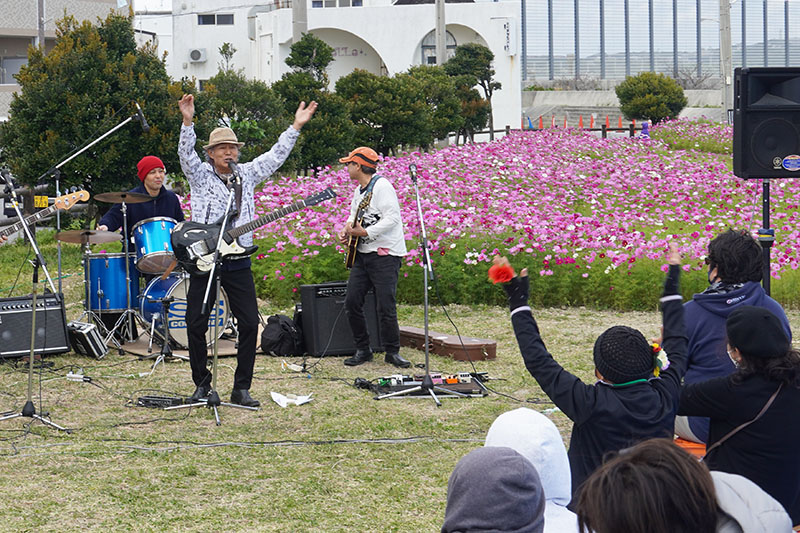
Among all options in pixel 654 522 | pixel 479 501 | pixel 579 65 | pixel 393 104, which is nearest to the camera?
pixel 654 522

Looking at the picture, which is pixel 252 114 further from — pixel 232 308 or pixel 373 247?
pixel 232 308

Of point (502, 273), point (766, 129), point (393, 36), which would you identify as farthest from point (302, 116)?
point (393, 36)

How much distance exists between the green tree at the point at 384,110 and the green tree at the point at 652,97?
45.6 feet

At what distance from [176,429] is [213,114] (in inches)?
A: 407

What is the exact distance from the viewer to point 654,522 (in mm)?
1971

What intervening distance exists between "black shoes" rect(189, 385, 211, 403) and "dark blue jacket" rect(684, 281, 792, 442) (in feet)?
12.0

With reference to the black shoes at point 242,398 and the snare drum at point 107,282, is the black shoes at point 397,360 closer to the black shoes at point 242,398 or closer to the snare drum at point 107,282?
the black shoes at point 242,398

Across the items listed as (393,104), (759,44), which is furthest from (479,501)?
(759,44)

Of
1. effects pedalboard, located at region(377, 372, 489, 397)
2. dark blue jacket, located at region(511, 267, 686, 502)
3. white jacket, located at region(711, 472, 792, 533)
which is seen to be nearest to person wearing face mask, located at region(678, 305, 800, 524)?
dark blue jacket, located at region(511, 267, 686, 502)

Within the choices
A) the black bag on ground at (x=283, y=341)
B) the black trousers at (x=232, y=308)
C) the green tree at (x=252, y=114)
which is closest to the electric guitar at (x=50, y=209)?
the black trousers at (x=232, y=308)

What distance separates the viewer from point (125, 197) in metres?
8.86

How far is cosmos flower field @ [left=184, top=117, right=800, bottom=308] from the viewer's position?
11484 millimetres

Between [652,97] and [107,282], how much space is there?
89.6 ft

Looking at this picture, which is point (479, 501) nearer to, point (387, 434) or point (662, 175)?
point (387, 434)
